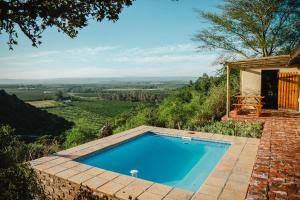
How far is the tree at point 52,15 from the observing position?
3482 millimetres

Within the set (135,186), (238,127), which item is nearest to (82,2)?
(135,186)

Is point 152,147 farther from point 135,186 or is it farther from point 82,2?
point 82,2

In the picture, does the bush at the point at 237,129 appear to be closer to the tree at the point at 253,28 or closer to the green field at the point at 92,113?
the tree at the point at 253,28

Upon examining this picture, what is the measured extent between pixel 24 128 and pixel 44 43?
34849 mm

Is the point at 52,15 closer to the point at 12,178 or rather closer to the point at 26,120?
the point at 12,178

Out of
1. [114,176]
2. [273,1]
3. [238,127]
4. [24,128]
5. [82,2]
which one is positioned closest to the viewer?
[82,2]

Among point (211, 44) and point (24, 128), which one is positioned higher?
point (211, 44)

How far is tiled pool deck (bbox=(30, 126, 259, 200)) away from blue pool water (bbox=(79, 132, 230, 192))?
713 millimetres

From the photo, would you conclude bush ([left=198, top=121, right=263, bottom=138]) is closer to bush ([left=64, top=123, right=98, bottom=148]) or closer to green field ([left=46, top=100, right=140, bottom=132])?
bush ([left=64, top=123, right=98, bottom=148])

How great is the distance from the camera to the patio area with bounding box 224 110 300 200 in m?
4.35

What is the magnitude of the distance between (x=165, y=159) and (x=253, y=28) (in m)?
13.2

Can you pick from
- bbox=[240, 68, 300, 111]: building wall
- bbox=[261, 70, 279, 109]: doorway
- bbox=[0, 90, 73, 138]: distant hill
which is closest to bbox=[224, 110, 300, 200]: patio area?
bbox=[240, 68, 300, 111]: building wall

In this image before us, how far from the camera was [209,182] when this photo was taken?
19.6 ft

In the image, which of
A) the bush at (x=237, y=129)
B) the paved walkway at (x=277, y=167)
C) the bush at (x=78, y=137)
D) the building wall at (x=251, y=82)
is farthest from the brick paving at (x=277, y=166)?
the bush at (x=78, y=137)
